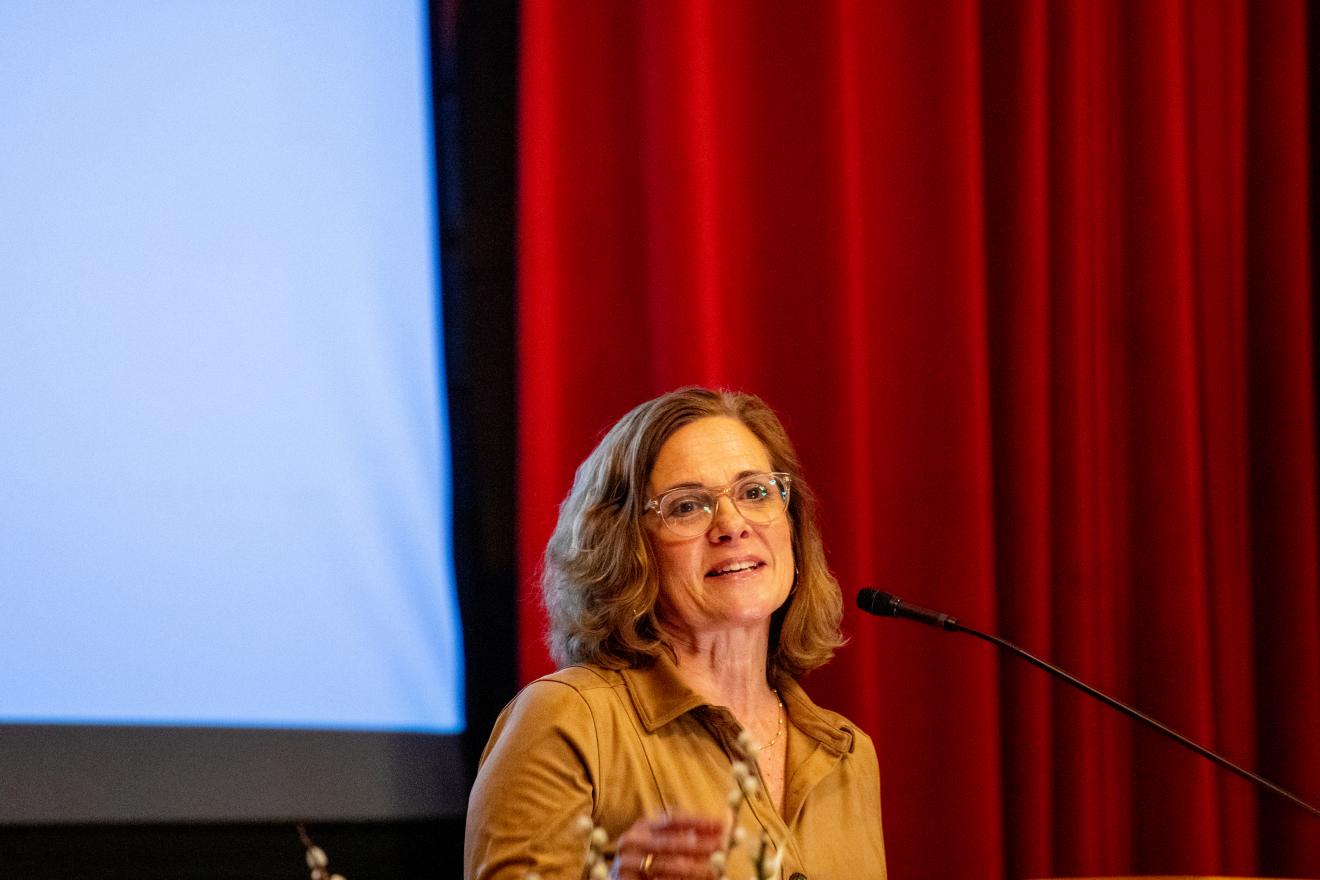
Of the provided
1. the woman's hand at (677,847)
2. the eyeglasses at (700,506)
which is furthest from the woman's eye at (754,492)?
the woman's hand at (677,847)

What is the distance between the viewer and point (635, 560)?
2.19m

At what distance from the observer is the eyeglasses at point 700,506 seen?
2.21 metres

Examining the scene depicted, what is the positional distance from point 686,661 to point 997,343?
107 cm

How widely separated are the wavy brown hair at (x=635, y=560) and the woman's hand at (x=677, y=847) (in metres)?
0.66

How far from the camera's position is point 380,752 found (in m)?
2.34

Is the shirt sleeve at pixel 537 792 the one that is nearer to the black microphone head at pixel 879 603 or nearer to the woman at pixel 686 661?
the woman at pixel 686 661

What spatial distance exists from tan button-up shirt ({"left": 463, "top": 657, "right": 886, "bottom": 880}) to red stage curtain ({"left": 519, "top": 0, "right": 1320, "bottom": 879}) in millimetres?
365

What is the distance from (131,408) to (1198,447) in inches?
82.4

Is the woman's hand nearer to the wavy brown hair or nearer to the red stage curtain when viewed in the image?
the wavy brown hair

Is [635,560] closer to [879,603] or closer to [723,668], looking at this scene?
[723,668]

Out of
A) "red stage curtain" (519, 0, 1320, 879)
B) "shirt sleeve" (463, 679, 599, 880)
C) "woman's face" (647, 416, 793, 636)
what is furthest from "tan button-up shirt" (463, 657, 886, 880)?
"red stage curtain" (519, 0, 1320, 879)

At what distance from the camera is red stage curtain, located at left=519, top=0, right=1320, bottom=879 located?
8.41 feet

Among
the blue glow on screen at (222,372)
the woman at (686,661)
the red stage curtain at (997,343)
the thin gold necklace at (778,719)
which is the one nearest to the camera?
the woman at (686,661)

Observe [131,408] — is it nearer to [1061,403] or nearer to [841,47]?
[841,47]
